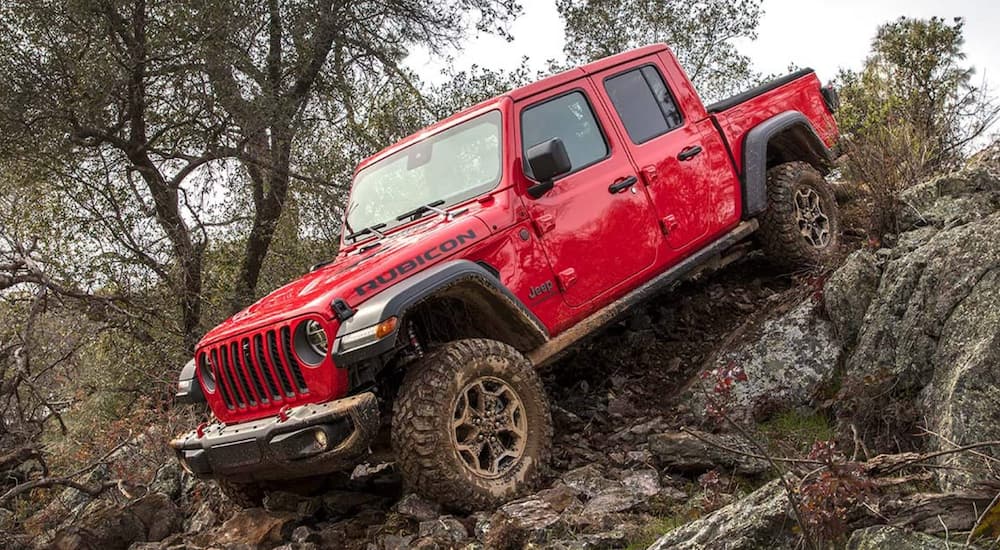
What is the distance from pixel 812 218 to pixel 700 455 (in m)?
2.88

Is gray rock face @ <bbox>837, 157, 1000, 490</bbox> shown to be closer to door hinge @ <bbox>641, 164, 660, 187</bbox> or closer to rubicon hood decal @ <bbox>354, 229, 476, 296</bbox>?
door hinge @ <bbox>641, 164, 660, 187</bbox>

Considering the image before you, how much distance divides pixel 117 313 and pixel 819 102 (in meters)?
6.85

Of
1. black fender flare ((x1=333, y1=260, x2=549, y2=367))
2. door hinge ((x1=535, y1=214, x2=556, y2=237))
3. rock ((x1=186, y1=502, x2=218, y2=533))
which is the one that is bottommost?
rock ((x1=186, y1=502, x2=218, y2=533))

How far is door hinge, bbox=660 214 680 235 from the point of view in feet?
17.7

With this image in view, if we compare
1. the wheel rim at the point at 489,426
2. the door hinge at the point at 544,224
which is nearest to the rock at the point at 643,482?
the wheel rim at the point at 489,426

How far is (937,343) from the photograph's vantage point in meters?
3.67

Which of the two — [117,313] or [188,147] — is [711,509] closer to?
[117,313]

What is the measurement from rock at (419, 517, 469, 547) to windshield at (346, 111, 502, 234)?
185 centimetres

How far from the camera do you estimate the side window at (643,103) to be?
5543 mm

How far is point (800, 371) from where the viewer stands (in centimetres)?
476

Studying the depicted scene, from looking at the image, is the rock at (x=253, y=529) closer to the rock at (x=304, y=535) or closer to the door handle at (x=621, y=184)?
the rock at (x=304, y=535)

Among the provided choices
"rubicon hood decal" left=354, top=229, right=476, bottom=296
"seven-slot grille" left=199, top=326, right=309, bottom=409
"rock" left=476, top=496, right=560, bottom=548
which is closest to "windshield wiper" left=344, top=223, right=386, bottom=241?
"rubicon hood decal" left=354, top=229, right=476, bottom=296

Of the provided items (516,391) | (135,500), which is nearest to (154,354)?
(135,500)

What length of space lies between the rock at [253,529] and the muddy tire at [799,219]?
376 centimetres
